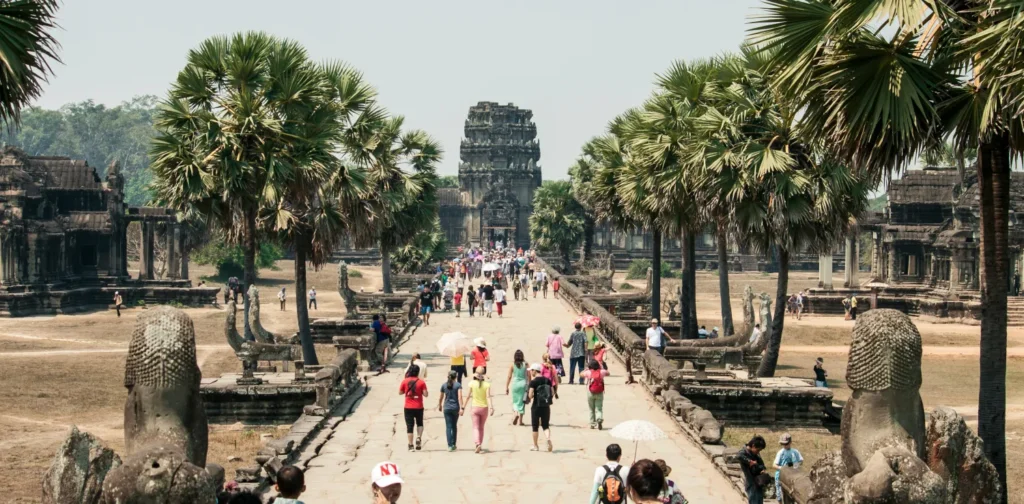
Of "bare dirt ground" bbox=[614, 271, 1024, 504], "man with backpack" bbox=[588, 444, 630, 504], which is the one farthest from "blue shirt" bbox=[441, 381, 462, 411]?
"man with backpack" bbox=[588, 444, 630, 504]

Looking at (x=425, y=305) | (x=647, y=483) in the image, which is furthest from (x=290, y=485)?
(x=425, y=305)

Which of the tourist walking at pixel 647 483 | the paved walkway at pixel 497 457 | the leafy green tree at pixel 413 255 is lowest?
the paved walkway at pixel 497 457

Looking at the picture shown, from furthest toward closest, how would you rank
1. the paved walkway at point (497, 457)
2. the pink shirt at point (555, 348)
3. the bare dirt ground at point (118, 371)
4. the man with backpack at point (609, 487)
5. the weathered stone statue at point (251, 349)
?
the weathered stone statue at point (251, 349), the pink shirt at point (555, 348), the bare dirt ground at point (118, 371), the paved walkway at point (497, 457), the man with backpack at point (609, 487)

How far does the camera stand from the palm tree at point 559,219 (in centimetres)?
7050

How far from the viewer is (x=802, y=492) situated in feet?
36.2

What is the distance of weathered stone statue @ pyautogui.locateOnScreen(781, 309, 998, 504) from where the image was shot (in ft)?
29.9

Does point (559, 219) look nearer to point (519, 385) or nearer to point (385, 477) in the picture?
point (519, 385)

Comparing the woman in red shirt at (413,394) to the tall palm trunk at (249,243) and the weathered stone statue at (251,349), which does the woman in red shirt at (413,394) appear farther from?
the tall palm trunk at (249,243)

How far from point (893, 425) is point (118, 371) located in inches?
981

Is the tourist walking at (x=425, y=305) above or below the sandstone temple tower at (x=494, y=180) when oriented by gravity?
below

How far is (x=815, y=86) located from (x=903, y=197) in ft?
152

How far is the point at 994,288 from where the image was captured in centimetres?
1249

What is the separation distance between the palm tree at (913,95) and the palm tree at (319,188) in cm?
1372

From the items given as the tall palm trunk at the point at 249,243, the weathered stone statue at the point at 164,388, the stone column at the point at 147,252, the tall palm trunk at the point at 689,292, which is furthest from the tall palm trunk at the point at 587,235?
the weathered stone statue at the point at 164,388
